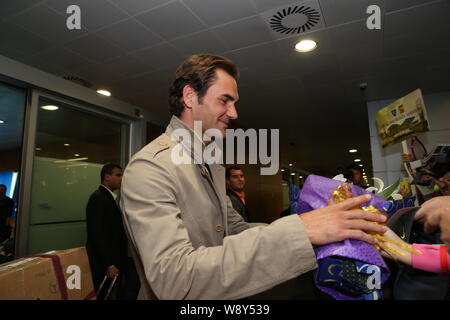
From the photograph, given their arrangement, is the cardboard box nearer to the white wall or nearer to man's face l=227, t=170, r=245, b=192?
man's face l=227, t=170, r=245, b=192

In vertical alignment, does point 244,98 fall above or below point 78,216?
above

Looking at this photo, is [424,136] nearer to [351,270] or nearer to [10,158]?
[351,270]

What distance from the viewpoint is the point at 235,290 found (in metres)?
0.51

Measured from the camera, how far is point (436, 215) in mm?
557

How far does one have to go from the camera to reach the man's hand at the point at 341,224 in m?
0.48

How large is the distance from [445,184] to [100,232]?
8.44ft

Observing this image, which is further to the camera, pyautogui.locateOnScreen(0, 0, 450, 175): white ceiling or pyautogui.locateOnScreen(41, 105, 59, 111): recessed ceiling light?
pyautogui.locateOnScreen(41, 105, 59, 111): recessed ceiling light

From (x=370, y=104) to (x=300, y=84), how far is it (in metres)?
1.52

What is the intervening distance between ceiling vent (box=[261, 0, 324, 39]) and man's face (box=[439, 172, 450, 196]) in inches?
60.0

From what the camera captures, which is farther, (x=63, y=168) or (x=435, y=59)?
(x=435, y=59)

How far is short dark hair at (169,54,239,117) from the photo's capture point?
898mm

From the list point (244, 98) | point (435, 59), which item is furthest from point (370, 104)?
point (244, 98)

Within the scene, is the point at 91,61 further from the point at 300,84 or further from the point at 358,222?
the point at 358,222

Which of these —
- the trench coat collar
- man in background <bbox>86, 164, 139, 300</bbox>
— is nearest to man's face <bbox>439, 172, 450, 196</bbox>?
the trench coat collar
